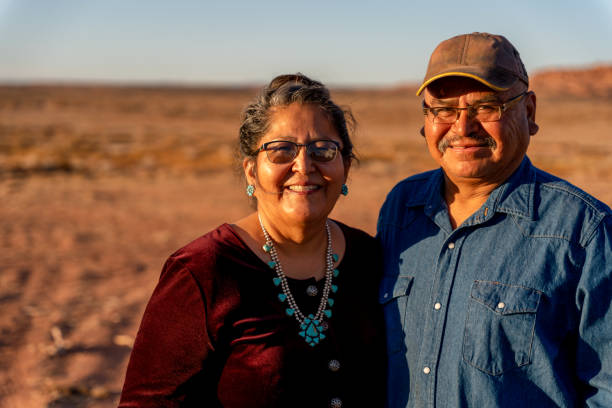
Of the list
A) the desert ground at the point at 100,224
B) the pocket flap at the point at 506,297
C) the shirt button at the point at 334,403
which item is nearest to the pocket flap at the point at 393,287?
the pocket flap at the point at 506,297

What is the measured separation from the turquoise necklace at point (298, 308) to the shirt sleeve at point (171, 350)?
14.5 inches

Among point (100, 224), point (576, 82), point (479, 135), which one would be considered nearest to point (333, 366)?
point (479, 135)

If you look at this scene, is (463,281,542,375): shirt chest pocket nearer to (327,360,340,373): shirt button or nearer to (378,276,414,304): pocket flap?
(378,276,414,304): pocket flap

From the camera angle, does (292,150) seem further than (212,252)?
Yes

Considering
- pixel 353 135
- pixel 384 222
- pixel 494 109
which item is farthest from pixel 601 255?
pixel 353 135

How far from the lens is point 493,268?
2.44m

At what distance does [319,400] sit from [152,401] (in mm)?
670

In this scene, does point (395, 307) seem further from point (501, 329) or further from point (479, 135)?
point (479, 135)

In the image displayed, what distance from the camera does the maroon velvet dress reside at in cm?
245

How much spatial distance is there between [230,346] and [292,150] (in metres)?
0.86

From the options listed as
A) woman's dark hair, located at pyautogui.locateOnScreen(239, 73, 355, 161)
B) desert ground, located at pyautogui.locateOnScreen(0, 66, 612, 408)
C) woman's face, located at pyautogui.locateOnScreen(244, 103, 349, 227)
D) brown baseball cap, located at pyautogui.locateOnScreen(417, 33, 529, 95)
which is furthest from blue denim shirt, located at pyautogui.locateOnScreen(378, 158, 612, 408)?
desert ground, located at pyautogui.locateOnScreen(0, 66, 612, 408)

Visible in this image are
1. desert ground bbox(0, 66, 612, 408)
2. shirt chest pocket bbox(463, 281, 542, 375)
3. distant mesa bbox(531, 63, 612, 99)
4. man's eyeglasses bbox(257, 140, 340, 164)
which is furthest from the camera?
distant mesa bbox(531, 63, 612, 99)

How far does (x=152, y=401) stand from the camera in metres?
2.44

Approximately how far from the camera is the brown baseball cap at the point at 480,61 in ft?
8.09
